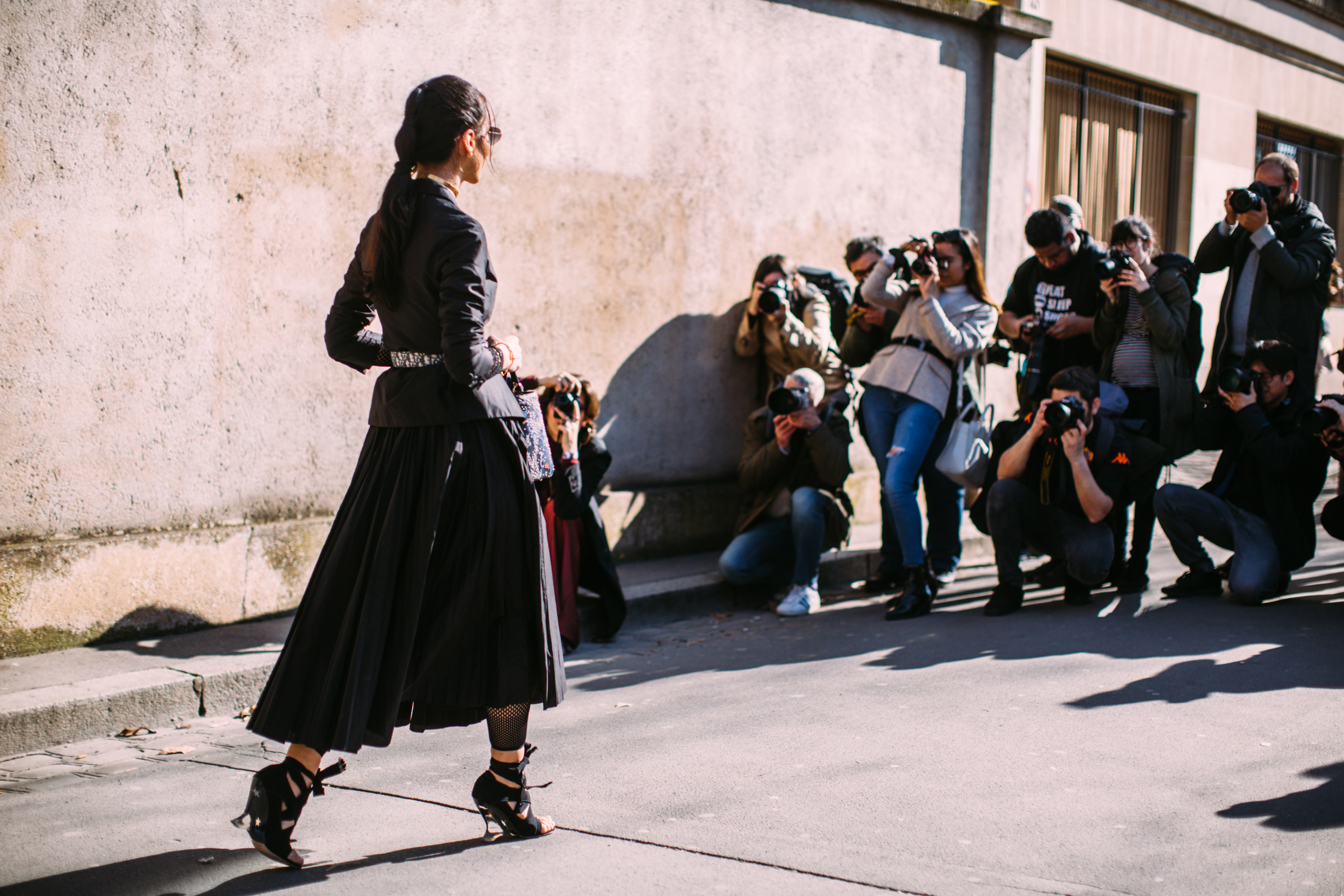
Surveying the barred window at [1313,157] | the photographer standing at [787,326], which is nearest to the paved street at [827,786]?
the photographer standing at [787,326]

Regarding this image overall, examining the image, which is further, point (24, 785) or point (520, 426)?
point (24, 785)

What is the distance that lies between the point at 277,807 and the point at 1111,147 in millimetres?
10587

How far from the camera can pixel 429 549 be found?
3.19 m

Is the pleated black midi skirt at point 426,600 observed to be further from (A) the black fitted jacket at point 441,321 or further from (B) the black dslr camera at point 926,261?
(B) the black dslr camera at point 926,261

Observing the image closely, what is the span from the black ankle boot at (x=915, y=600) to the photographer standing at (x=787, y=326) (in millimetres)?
1444

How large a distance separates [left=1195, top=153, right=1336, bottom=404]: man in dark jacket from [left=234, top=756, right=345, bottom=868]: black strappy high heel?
5.23 m

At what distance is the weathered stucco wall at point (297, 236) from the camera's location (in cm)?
528

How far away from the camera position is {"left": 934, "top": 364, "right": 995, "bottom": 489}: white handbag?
6.76 metres

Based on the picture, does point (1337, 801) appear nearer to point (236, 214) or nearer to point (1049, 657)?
point (1049, 657)

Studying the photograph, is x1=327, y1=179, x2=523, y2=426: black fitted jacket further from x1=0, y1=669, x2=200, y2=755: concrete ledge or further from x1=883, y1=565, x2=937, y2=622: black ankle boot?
x1=883, y1=565, x2=937, y2=622: black ankle boot

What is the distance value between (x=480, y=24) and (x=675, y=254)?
→ 6.03ft

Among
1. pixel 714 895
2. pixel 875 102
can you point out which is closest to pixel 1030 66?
pixel 875 102

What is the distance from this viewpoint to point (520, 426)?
Answer: 3.46 m

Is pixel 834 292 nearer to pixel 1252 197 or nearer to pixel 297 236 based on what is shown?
pixel 1252 197
